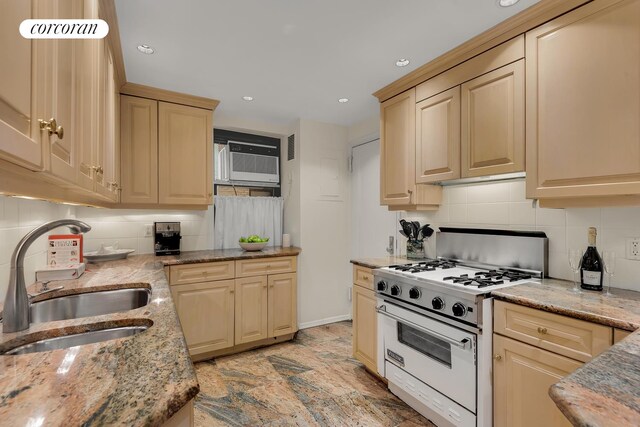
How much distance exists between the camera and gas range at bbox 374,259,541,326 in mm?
1615

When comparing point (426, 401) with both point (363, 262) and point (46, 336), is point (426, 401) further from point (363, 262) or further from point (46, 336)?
point (46, 336)

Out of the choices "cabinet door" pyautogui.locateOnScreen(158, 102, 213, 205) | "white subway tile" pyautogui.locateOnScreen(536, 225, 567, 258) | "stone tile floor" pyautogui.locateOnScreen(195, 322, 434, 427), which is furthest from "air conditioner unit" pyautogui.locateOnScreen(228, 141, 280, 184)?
"white subway tile" pyautogui.locateOnScreen(536, 225, 567, 258)

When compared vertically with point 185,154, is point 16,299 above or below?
below

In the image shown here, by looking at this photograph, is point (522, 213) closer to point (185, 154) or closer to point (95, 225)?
point (185, 154)

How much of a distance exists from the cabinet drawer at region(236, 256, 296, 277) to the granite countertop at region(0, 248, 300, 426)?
5.71ft

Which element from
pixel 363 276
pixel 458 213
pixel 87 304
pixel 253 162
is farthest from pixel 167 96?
pixel 458 213

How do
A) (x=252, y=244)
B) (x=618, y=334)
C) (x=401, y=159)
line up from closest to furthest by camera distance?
1. (x=618, y=334)
2. (x=401, y=159)
3. (x=252, y=244)

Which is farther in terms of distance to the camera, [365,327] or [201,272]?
[201,272]

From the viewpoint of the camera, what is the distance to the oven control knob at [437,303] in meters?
1.74

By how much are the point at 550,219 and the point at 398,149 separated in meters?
1.19

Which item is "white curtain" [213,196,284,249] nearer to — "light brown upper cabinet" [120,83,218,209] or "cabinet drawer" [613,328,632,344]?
"light brown upper cabinet" [120,83,218,209]

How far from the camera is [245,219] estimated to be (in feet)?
11.7

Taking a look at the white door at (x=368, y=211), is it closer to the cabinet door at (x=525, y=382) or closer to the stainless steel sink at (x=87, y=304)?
the cabinet door at (x=525, y=382)

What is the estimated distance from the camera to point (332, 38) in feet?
6.28
